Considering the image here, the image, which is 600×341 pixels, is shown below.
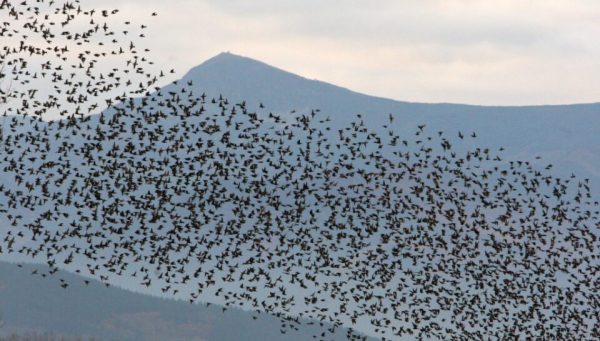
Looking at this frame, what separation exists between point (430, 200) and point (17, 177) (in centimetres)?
2302

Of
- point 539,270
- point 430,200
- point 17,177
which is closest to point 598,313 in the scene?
point 539,270

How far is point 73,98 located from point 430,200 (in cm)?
2360

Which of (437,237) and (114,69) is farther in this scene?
(437,237)

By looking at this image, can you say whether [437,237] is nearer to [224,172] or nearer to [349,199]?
[349,199]

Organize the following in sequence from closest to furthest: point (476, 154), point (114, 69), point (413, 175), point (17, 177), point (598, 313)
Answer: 1. point (114, 69)
2. point (17, 177)
3. point (476, 154)
4. point (413, 175)
5. point (598, 313)

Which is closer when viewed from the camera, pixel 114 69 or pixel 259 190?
pixel 114 69

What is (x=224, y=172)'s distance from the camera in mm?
61062

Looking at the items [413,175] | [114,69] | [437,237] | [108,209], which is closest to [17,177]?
[108,209]

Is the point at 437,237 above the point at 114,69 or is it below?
below

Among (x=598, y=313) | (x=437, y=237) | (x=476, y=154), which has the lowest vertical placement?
(x=598, y=313)

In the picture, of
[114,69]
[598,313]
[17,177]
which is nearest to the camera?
[114,69]

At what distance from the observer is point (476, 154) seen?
6016 cm

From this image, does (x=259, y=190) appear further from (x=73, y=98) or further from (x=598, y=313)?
(x=598, y=313)

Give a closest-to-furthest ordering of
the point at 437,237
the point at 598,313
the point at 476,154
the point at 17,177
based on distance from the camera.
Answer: the point at 17,177, the point at 476,154, the point at 437,237, the point at 598,313
